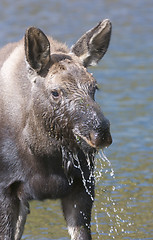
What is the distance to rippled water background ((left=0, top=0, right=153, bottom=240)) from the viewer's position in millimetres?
9133

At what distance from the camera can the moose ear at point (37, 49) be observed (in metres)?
6.88

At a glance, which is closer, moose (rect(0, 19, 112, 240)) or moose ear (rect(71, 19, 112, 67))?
moose (rect(0, 19, 112, 240))

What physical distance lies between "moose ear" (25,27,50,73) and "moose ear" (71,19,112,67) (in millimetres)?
499

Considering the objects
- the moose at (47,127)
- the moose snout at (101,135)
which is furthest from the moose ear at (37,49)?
the moose snout at (101,135)

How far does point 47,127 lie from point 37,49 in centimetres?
75

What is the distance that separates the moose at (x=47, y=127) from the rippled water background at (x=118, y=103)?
1.05m

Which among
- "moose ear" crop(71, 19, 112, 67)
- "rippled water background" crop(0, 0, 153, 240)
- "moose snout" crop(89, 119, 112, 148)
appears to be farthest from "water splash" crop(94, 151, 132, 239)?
"moose snout" crop(89, 119, 112, 148)

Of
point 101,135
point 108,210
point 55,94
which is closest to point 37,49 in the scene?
point 55,94

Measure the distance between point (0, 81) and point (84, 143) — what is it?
1509 millimetres

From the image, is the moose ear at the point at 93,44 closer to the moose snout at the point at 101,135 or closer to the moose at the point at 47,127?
the moose at the point at 47,127

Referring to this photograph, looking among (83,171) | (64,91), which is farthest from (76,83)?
(83,171)

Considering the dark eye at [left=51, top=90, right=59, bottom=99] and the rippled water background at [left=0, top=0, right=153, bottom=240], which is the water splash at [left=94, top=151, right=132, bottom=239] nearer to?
the rippled water background at [left=0, top=0, right=153, bottom=240]

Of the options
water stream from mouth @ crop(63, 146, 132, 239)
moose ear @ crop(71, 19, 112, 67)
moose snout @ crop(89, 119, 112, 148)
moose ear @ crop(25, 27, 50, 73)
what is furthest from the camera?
water stream from mouth @ crop(63, 146, 132, 239)

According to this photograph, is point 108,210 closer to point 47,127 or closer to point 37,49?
point 47,127
